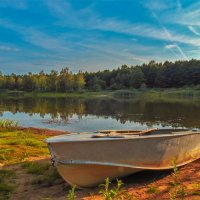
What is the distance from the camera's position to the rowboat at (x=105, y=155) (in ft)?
23.2

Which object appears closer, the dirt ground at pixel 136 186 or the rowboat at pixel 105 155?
the dirt ground at pixel 136 186

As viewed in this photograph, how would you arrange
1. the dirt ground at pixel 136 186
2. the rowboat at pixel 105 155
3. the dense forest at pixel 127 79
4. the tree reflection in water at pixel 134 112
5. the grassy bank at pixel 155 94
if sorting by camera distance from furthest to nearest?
1. the dense forest at pixel 127 79
2. the grassy bank at pixel 155 94
3. the tree reflection in water at pixel 134 112
4. the rowboat at pixel 105 155
5. the dirt ground at pixel 136 186

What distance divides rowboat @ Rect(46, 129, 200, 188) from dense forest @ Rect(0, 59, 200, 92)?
283 ft

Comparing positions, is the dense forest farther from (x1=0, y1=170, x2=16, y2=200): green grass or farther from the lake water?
(x1=0, y1=170, x2=16, y2=200): green grass

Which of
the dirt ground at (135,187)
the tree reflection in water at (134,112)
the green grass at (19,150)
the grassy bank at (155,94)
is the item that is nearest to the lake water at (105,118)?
the tree reflection in water at (134,112)

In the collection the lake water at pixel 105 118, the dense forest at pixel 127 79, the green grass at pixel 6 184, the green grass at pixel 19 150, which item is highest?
the dense forest at pixel 127 79

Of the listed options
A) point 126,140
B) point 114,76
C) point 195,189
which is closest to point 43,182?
point 126,140

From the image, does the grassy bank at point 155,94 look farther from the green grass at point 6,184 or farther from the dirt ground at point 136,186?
the green grass at point 6,184

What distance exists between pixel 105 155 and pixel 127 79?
332ft

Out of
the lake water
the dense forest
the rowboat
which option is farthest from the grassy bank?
the rowboat

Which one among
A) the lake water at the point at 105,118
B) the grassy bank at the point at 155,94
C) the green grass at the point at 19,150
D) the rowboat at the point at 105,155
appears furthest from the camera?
the grassy bank at the point at 155,94

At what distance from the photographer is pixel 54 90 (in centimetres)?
11181

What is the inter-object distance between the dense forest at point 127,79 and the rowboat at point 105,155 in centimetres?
8631

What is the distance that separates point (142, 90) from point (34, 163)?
273ft
